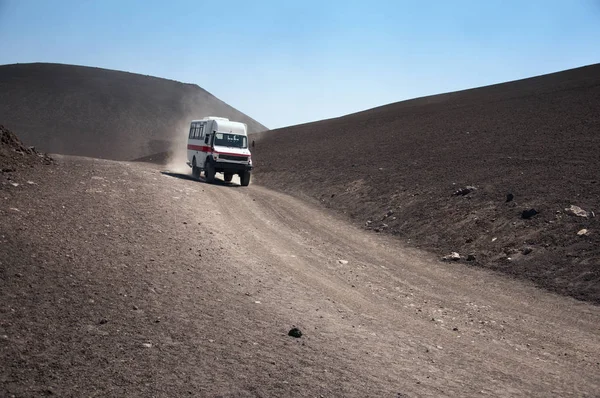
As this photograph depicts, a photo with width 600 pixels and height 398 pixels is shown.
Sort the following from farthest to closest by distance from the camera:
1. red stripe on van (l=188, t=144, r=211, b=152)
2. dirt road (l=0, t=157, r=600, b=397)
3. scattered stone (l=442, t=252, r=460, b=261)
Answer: red stripe on van (l=188, t=144, r=211, b=152), scattered stone (l=442, t=252, r=460, b=261), dirt road (l=0, t=157, r=600, b=397)

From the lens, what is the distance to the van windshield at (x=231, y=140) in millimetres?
30266

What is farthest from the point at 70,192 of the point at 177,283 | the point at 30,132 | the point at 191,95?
the point at 191,95

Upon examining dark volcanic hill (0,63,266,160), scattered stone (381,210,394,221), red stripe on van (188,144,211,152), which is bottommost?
scattered stone (381,210,394,221)

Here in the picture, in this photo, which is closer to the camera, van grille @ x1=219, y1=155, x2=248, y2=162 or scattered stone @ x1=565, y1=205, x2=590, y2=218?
scattered stone @ x1=565, y1=205, x2=590, y2=218

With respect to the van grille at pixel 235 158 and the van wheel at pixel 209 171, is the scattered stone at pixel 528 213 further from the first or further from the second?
the van wheel at pixel 209 171

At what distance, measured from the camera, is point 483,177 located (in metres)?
26.2

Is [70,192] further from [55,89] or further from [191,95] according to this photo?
[191,95]

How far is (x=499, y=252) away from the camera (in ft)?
59.0

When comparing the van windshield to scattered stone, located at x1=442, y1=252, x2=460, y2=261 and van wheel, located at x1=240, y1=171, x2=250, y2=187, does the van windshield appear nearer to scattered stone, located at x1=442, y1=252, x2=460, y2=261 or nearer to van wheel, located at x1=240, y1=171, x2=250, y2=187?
van wheel, located at x1=240, y1=171, x2=250, y2=187

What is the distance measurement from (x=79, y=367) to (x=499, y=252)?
14.0 meters

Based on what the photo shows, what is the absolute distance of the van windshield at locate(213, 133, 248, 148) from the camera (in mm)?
30266

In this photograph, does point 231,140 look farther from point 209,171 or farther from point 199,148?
point 199,148

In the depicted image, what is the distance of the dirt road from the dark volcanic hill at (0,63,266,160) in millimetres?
64442

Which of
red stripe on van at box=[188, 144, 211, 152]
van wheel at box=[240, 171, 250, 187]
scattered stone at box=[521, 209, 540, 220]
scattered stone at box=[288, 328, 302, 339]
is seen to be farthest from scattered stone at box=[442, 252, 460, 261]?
red stripe on van at box=[188, 144, 211, 152]
